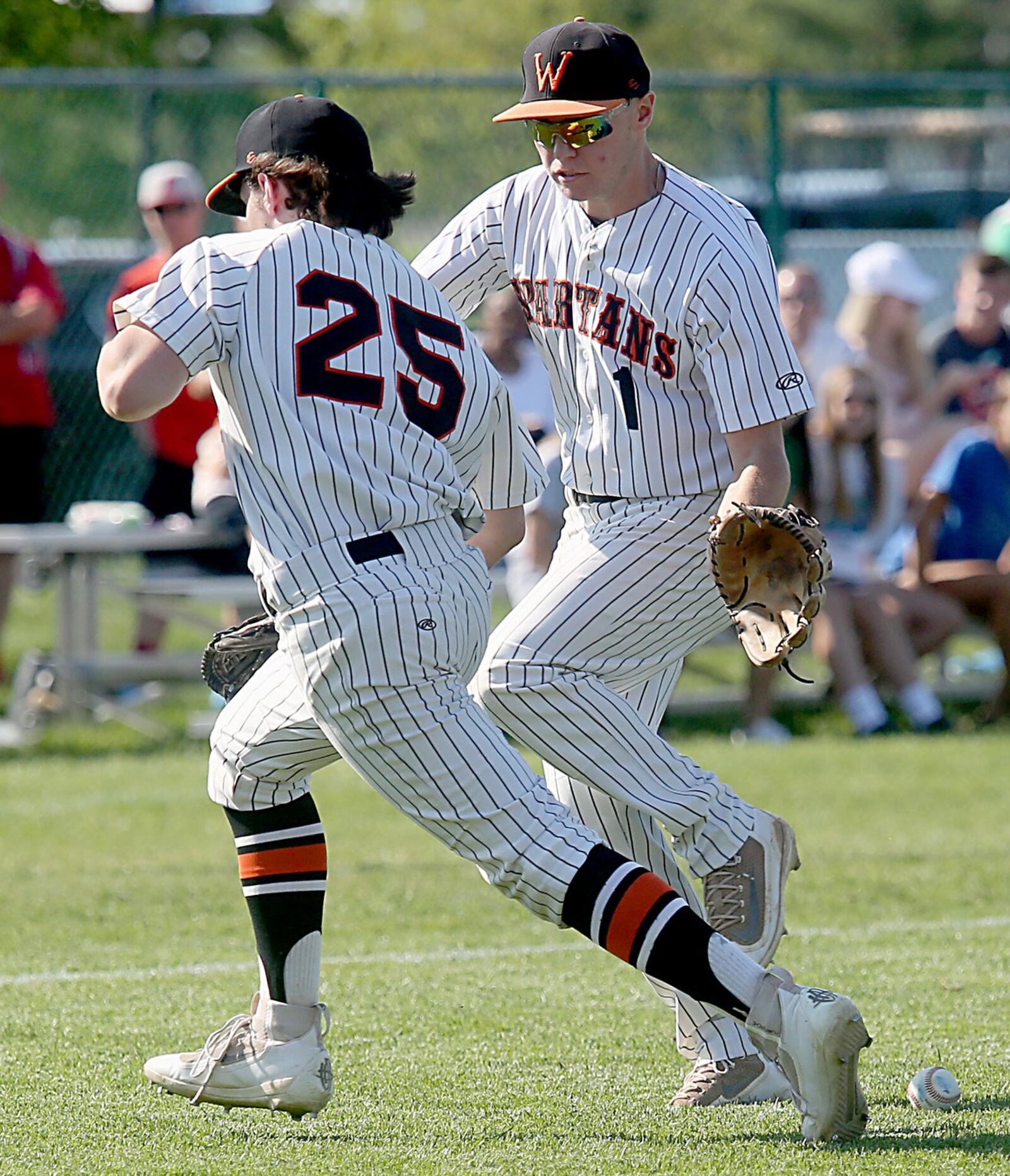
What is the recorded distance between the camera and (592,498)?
4121 millimetres

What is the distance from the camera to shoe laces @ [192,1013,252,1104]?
143 inches

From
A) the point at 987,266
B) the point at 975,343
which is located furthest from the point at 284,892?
the point at 975,343

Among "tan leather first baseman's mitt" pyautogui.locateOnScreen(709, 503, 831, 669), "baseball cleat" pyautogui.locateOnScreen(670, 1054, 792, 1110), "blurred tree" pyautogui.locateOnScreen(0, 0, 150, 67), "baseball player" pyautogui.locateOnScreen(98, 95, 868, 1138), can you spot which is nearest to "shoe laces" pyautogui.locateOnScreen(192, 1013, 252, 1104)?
"baseball player" pyautogui.locateOnScreen(98, 95, 868, 1138)

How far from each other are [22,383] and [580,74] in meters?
6.46

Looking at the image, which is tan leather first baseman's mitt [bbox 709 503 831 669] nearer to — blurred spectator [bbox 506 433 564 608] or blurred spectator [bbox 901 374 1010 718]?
blurred spectator [bbox 506 433 564 608]

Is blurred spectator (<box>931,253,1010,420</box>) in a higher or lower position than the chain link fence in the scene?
lower

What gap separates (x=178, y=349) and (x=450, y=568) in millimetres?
643

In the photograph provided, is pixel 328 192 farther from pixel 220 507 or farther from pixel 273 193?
pixel 220 507

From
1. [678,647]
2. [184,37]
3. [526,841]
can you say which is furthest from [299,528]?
[184,37]

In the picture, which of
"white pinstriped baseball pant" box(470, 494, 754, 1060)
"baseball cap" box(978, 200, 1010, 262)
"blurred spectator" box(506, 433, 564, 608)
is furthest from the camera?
"baseball cap" box(978, 200, 1010, 262)

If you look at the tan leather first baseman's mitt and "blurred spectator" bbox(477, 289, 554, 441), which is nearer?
the tan leather first baseman's mitt

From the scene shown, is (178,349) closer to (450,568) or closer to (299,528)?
(299,528)

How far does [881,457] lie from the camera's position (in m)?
9.10

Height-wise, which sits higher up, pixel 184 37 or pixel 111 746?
pixel 184 37
